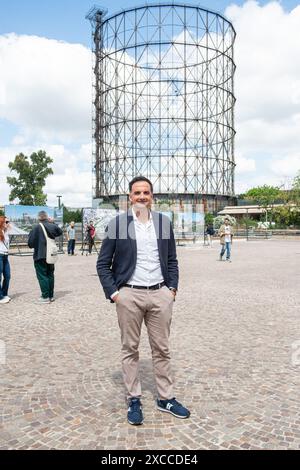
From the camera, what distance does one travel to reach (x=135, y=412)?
2807 mm

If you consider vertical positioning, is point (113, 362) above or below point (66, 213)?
below

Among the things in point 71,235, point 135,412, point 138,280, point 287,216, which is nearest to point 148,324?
point 138,280

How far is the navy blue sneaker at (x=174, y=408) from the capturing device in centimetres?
286

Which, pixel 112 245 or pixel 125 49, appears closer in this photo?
pixel 112 245

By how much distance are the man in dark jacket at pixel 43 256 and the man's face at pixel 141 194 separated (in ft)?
14.3

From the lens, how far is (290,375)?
3676mm

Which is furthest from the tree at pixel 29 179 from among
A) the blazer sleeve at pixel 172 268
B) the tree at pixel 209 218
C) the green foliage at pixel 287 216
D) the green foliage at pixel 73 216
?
the blazer sleeve at pixel 172 268

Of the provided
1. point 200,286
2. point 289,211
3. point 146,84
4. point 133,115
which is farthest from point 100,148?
point 200,286

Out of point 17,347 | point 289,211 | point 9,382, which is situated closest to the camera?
point 9,382

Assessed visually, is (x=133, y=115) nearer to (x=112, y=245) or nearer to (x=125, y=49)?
(x=125, y=49)

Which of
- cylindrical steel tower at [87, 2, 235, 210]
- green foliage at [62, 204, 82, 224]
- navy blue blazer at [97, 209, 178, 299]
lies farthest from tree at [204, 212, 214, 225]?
navy blue blazer at [97, 209, 178, 299]

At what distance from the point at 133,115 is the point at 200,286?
42.4 m

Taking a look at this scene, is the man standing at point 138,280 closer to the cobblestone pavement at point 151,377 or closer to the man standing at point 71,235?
the cobblestone pavement at point 151,377

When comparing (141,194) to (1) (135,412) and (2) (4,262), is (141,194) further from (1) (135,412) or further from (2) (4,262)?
(2) (4,262)
